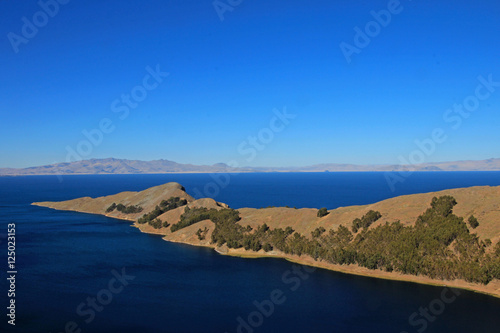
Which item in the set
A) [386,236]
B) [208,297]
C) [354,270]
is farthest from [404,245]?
[208,297]

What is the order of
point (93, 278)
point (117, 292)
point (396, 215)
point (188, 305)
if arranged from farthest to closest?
point (396, 215) → point (93, 278) → point (117, 292) → point (188, 305)

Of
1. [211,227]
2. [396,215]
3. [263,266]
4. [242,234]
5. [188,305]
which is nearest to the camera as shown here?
[188,305]

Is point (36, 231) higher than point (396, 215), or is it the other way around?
point (396, 215)

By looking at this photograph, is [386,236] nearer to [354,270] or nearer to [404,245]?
[404,245]

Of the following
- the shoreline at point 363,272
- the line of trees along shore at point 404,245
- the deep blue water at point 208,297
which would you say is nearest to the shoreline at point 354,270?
the shoreline at point 363,272

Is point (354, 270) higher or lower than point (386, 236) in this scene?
lower

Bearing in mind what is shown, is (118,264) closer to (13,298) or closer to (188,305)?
(13,298)

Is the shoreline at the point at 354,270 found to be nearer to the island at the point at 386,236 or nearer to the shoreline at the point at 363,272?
the shoreline at the point at 363,272

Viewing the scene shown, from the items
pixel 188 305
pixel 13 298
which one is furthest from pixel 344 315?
pixel 13 298

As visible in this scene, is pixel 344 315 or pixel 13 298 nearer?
pixel 344 315
